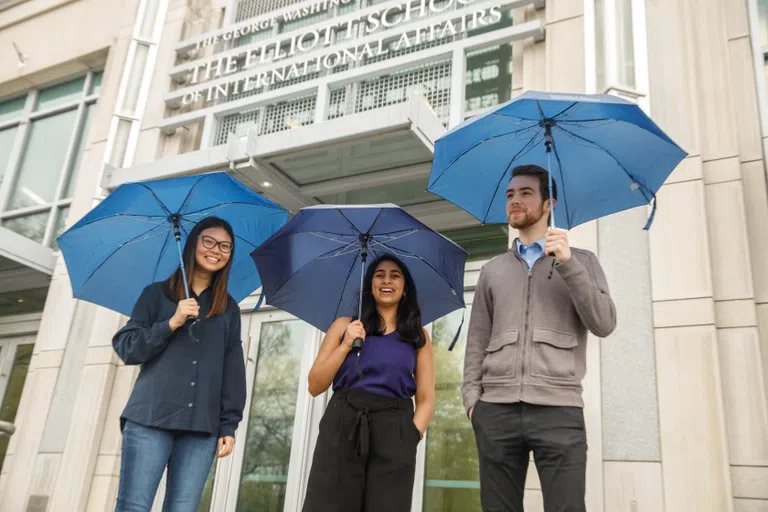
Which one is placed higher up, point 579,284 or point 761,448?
point 579,284

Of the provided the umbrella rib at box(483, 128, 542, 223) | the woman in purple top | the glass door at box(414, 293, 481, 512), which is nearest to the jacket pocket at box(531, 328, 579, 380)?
the woman in purple top

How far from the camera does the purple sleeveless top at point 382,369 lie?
3371 mm

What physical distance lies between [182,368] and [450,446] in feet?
9.43

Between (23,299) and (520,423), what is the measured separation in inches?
312

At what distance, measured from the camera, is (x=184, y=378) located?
11.2ft

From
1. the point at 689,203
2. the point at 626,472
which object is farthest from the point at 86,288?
the point at 689,203

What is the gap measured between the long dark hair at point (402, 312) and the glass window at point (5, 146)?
785 cm

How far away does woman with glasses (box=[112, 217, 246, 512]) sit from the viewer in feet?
10.7

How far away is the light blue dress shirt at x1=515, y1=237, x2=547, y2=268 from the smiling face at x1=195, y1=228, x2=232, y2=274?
1.54m

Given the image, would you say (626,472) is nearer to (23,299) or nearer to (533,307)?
(533,307)

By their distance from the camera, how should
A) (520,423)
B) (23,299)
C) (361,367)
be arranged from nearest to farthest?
1. (520,423)
2. (361,367)
3. (23,299)

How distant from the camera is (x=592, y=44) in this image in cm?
539

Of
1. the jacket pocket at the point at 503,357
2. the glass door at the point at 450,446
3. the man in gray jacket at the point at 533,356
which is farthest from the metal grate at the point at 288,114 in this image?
the jacket pocket at the point at 503,357

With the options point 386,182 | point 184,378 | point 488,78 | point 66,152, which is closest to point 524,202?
point 184,378
